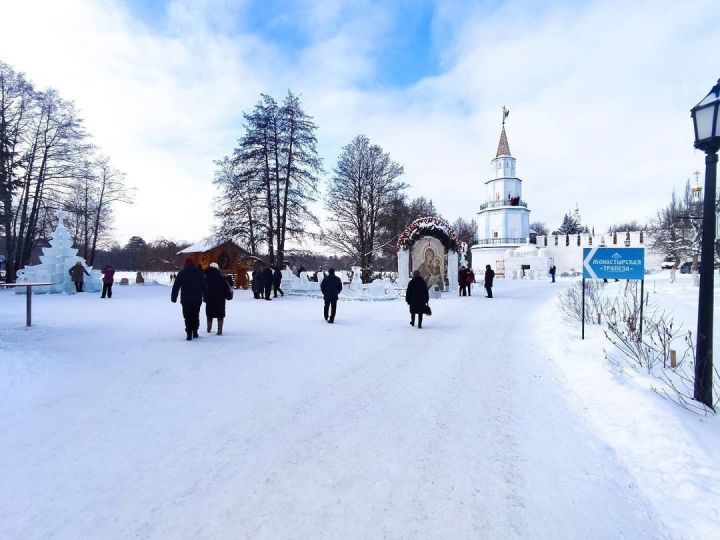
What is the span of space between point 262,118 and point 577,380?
88.9 ft

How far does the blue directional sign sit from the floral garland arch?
14.8m

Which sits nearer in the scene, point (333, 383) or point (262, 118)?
point (333, 383)

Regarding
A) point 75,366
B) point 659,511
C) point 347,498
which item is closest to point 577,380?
point 659,511

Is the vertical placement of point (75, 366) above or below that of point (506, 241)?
below

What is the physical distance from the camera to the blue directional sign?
7.78 metres

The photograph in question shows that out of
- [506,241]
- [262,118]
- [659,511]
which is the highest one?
[262,118]

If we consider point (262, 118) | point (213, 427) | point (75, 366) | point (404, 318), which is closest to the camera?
point (213, 427)

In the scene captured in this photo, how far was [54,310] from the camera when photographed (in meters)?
12.7

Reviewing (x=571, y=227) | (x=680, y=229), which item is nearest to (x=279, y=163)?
(x=680, y=229)

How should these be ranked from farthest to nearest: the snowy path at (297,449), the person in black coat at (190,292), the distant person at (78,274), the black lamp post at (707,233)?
the distant person at (78,274) < the person in black coat at (190,292) < the black lamp post at (707,233) < the snowy path at (297,449)

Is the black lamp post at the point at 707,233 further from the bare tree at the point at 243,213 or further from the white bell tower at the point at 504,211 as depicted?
the white bell tower at the point at 504,211

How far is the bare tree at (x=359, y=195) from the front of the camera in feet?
105

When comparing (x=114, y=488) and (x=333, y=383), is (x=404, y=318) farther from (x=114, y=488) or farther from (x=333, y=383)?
(x=114, y=488)

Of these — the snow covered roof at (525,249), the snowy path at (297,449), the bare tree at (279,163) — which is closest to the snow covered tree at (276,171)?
the bare tree at (279,163)
